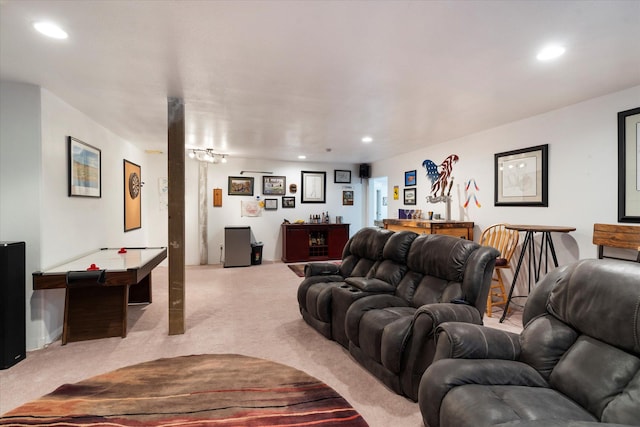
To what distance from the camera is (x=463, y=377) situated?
1.47 m

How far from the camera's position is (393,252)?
10.3 feet

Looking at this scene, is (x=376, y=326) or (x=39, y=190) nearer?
(x=376, y=326)

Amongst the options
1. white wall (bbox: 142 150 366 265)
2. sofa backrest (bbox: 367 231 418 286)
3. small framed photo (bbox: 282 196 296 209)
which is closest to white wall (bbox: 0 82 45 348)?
sofa backrest (bbox: 367 231 418 286)

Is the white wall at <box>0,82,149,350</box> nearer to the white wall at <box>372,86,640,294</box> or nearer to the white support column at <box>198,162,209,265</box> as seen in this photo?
the white support column at <box>198,162,209,265</box>

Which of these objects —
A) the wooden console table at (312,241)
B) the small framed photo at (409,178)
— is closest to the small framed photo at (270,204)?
the wooden console table at (312,241)

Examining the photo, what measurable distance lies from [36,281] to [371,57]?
137 inches

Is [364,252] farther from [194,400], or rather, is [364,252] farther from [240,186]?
[240,186]

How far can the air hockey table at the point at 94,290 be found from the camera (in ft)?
9.35

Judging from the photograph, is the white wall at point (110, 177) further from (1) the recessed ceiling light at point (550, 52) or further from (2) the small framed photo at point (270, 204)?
(2) the small framed photo at point (270, 204)

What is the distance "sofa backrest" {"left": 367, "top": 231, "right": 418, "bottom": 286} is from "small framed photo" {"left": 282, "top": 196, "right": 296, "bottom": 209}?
4.78 metres

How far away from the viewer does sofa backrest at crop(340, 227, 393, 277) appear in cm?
344

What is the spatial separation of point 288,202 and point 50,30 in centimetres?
593

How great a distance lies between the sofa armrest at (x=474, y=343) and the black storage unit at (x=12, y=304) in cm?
332

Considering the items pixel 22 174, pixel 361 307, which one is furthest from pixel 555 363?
pixel 22 174
